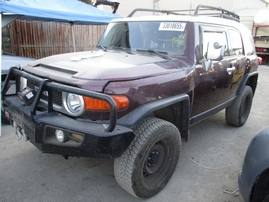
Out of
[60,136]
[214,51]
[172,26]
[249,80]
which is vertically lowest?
[60,136]

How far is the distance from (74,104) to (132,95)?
0.55 m

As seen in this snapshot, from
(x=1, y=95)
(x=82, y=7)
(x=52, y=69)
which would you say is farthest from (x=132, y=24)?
(x=82, y=7)

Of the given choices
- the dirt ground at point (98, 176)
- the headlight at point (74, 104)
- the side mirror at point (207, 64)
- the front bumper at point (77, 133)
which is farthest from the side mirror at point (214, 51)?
the headlight at point (74, 104)

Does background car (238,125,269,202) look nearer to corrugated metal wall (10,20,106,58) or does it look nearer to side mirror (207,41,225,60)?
side mirror (207,41,225,60)

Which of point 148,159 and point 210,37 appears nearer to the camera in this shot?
point 148,159

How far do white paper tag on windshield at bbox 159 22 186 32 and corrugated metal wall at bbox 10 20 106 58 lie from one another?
6612 mm

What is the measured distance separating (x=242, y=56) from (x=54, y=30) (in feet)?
24.1

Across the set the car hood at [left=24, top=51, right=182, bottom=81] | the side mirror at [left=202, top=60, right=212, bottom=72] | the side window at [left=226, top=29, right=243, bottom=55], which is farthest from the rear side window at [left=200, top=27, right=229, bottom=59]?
the car hood at [left=24, top=51, right=182, bottom=81]

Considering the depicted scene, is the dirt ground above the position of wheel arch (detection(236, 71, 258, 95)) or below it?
below

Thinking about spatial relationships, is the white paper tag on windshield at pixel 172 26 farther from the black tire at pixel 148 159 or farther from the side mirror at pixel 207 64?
the black tire at pixel 148 159

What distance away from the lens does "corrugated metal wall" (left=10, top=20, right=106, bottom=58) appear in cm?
823

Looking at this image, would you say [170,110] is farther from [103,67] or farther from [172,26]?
[172,26]

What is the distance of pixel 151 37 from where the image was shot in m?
3.34

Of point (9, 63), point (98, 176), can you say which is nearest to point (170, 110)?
point (98, 176)
